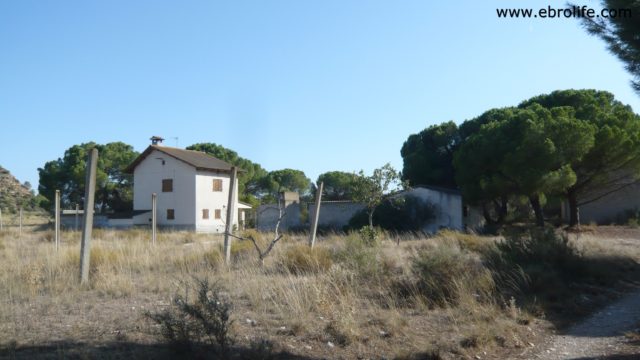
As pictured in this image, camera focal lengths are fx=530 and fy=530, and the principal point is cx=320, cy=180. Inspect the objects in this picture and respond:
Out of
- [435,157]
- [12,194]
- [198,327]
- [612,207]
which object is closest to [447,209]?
[435,157]

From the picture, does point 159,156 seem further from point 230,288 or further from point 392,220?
point 230,288

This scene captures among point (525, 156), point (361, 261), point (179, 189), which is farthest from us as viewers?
point (179, 189)

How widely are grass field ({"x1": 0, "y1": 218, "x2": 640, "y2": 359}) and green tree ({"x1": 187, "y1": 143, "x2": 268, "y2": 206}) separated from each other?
1770 inches

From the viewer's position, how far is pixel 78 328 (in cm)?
621

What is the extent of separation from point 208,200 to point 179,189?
2.55 metres

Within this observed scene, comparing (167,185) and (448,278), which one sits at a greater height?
(167,185)

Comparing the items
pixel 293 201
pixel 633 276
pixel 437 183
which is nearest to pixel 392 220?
pixel 437 183

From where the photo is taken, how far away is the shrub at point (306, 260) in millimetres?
10695

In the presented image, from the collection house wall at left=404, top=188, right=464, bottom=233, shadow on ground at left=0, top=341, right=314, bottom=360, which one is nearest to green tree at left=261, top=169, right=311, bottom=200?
house wall at left=404, top=188, right=464, bottom=233

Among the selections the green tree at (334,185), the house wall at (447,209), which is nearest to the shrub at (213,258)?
the house wall at (447,209)

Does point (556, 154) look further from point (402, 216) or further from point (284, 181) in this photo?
point (284, 181)

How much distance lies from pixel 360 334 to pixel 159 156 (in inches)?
1612

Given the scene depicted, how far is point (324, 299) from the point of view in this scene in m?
7.40

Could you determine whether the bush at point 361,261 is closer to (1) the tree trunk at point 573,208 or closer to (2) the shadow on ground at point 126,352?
(2) the shadow on ground at point 126,352
